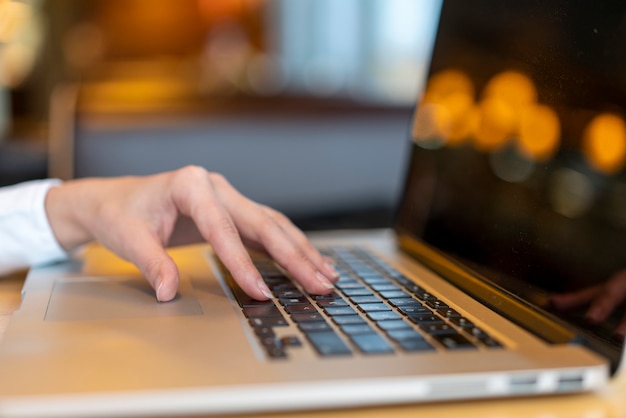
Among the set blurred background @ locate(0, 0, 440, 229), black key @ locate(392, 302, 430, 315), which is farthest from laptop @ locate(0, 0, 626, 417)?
blurred background @ locate(0, 0, 440, 229)

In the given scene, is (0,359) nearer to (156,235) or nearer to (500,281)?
(156,235)

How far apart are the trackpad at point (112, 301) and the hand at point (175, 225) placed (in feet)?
0.06

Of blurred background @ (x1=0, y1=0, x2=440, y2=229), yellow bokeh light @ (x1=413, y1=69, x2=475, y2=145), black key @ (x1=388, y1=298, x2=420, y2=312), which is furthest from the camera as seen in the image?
blurred background @ (x1=0, y1=0, x2=440, y2=229)

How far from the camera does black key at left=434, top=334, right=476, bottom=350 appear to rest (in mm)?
543

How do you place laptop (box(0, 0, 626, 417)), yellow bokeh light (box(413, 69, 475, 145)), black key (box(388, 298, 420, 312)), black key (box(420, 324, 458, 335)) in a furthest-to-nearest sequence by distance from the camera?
yellow bokeh light (box(413, 69, 475, 145)), black key (box(388, 298, 420, 312)), black key (box(420, 324, 458, 335)), laptop (box(0, 0, 626, 417))

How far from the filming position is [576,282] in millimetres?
606

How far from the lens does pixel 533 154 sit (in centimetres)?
72

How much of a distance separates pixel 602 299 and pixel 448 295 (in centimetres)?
18

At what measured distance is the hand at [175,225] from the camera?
0.69 metres

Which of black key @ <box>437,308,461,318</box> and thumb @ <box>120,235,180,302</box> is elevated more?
black key @ <box>437,308,461,318</box>

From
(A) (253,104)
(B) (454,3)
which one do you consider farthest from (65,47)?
(B) (454,3)

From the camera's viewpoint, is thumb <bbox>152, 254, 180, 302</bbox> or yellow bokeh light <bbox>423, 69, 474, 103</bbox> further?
yellow bokeh light <bbox>423, 69, 474, 103</bbox>

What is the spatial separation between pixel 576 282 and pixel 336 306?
0.65ft

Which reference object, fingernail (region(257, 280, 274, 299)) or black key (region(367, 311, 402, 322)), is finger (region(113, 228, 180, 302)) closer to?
fingernail (region(257, 280, 274, 299))
